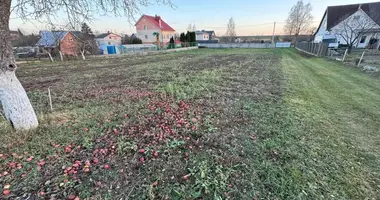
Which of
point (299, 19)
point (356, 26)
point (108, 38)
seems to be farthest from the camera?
point (299, 19)

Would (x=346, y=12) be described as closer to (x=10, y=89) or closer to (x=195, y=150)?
(x=195, y=150)

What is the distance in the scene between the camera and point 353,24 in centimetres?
2398

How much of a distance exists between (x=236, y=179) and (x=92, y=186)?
1.73 metres

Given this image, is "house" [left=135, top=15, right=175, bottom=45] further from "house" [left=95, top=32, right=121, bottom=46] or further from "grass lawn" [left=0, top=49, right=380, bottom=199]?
"grass lawn" [left=0, top=49, right=380, bottom=199]

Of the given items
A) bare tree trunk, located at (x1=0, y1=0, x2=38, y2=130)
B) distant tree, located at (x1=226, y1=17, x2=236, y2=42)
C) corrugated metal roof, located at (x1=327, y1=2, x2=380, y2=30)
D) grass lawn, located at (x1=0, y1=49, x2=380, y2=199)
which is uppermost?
distant tree, located at (x1=226, y1=17, x2=236, y2=42)

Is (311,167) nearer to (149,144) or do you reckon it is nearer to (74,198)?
(149,144)

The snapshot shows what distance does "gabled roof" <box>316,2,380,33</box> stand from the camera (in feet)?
82.5

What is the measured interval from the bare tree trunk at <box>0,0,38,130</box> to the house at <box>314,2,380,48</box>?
2760 cm

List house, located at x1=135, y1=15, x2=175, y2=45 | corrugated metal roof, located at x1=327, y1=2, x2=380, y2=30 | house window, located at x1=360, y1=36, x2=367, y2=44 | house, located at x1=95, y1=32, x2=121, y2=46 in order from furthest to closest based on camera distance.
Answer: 1. house, located at x1=95, y1=32, x2=121, y2=46
2. house, located at x1=135, y1=15, x2=175, y2=45
3. corrugated metal roof, located at x1=327, y1=2, x2=380, y2=30
4. house window, located at x1=360, y1=36, x2=367, y2=44

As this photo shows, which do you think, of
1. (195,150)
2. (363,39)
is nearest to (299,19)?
(363,39)

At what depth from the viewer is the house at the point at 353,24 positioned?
23047 millimetres

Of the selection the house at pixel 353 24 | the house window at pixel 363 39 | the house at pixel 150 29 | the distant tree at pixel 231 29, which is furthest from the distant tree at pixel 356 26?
the distant tree at pixel 231 29

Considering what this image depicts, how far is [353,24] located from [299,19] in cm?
2582

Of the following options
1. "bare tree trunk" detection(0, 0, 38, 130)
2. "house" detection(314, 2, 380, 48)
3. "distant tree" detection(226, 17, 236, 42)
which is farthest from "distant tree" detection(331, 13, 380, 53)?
"distant tree" detection(226, 17, 236, 42)
